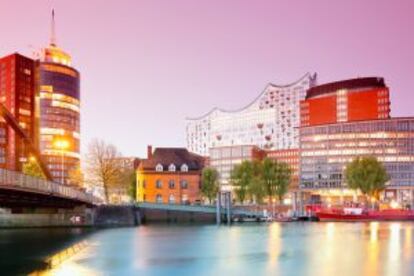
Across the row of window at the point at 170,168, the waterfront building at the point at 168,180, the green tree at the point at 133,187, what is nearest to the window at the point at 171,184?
the waterfront building at the point at 168,180

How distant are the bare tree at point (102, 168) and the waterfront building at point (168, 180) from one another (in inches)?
1131

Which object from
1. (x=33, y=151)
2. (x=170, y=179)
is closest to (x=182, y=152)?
(x=170, y=179)

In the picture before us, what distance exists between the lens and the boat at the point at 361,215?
158m

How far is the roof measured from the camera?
170 metres

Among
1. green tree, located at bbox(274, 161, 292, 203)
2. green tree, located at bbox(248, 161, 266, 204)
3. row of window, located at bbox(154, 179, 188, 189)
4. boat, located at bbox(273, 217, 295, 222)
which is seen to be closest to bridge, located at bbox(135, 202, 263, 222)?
boat, located at bbox(273, 217, 295, 222)

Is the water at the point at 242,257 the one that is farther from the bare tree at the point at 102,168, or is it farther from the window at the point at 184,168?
the window at the point at 184,168

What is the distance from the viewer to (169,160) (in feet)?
558

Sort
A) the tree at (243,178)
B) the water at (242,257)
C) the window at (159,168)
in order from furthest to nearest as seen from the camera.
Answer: the window at (159,168) < the tree at (243,178) < the water at (242,257)

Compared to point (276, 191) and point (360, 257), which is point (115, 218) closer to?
point (276, 191)

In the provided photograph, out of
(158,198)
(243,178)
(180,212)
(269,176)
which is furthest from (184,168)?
(180,212)

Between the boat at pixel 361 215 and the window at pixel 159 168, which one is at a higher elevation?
the window at pixel 159 168

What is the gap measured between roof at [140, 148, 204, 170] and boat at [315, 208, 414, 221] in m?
34.5

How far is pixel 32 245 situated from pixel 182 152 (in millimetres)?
105235

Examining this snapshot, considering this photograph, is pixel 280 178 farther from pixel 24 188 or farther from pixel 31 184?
pixel 24 188
